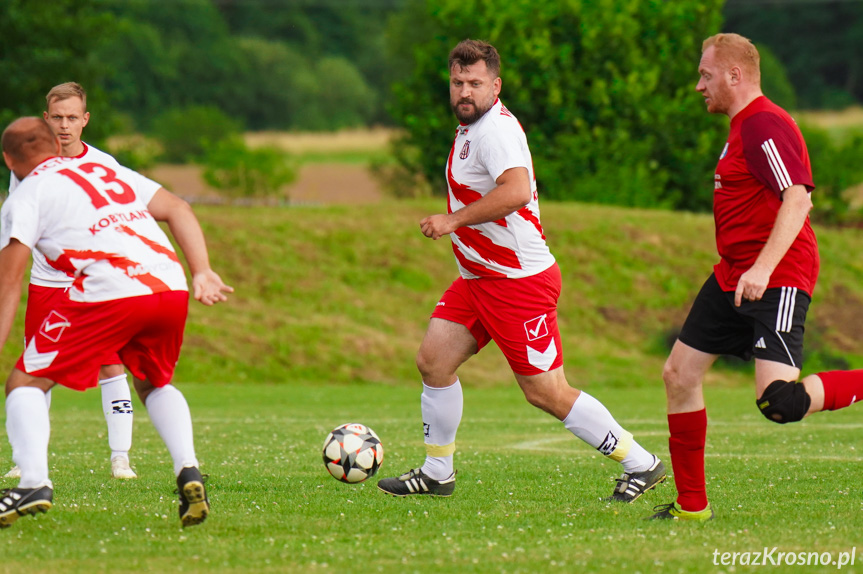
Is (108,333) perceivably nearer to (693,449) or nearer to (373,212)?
(693,449)

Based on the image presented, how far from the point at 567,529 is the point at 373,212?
24.4 metres

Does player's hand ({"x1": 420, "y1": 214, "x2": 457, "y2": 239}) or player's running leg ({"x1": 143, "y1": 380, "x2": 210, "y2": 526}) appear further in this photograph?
player's hand ({"x1": 420, "y1": 214, "x2": 457, "y2": 239})

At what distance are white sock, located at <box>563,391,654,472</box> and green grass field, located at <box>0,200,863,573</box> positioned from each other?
253 millimetres

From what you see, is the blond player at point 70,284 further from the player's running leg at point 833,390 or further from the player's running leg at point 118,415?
the player's running leg at point 833,390

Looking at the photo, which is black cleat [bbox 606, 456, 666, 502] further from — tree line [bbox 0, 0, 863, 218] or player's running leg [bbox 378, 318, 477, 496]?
tree line [bbox 0, 0, 863, 218]

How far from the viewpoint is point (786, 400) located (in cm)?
535

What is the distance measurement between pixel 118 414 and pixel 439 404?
98.1 inches

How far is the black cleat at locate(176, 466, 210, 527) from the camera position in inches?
208

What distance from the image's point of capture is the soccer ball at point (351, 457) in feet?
23.1

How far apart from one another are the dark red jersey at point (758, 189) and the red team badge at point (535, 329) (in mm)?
1152

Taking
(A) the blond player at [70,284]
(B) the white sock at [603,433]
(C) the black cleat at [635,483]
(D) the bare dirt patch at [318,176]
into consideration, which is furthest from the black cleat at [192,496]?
(D) the bare dirt patch at [318,176]


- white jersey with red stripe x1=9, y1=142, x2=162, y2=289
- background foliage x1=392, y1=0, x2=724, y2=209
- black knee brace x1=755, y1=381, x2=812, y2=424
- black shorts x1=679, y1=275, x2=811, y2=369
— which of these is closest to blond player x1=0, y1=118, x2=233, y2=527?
white jersey with red stripe x1=9, y1=142, x2=162, y2=289

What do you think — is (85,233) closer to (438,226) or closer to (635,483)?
(438,226)

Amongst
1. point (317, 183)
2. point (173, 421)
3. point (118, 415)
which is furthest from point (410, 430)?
point (317, 183)
